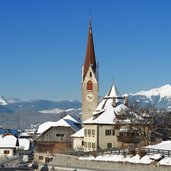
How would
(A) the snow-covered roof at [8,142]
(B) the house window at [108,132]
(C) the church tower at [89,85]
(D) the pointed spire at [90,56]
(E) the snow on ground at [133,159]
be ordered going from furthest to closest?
1. (D) the pointed spire at [90,56]
2. (C) the church tower at [89,85]
3. (A) the snow-covered roof at [8,142]
4. (B) the house window at [108,132]
5. (E) the snow on ground at [133,159]

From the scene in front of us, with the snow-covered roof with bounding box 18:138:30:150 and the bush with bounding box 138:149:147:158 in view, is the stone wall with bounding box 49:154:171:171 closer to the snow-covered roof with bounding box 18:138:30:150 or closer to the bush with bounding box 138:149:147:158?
the bush with bounding box 138:149:147:158

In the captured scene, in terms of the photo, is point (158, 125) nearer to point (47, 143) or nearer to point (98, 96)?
point (47, 143)

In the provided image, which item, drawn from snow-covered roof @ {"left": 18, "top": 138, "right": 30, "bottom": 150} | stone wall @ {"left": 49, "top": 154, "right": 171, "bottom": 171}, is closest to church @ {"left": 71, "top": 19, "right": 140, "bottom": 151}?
stone wall @ {"left": 49, "top": 154, "right": 171, "bottom": 171}

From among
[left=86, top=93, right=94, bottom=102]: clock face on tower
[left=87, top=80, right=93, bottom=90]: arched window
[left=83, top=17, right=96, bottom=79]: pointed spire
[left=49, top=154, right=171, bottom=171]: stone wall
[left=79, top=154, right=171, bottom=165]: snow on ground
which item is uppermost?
[left=83, top=17, right=96, bottom=79]: pointed spire

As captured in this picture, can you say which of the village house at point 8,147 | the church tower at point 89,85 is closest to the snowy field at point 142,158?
the village house at point 8,147

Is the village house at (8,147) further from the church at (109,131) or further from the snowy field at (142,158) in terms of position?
the snowy field at (142,158)

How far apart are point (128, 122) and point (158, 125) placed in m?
4.78

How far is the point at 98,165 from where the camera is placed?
62.5m

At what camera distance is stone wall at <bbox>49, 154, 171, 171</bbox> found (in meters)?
55.0

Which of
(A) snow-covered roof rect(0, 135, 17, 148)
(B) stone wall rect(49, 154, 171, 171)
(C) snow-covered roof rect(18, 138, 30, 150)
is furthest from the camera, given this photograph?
(C) snow-covered roof rect(18, 138, 30, 150)

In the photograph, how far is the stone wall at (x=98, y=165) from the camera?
180 feet

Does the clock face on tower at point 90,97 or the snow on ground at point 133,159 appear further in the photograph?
the clock face on tower at point 90,97

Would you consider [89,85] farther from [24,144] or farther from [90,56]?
[24,144]

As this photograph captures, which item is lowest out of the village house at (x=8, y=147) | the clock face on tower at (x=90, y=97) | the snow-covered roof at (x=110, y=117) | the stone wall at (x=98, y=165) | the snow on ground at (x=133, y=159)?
the stone wall at (x=98, y=165)
